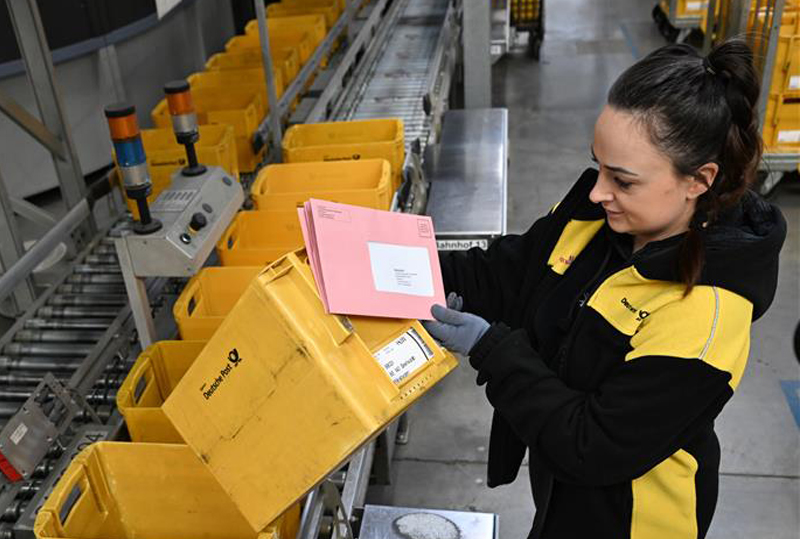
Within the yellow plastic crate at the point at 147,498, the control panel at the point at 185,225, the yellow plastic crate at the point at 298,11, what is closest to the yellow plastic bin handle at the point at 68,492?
the yellow plastic crate at the point at 147,498

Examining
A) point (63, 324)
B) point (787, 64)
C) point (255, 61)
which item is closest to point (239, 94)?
point (255, 61)

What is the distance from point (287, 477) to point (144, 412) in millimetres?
728

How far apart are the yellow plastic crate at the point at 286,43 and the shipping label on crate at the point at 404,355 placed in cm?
398

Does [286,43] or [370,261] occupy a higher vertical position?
[370,261]

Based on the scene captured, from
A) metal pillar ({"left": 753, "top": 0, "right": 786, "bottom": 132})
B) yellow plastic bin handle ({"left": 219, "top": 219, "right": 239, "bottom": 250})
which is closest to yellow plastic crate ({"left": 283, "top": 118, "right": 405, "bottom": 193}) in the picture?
yellow plastic bin handle ({"left": 219, "top": 219, "right": 239, "bottom": 250})

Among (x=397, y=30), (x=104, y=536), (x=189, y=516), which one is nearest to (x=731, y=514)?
(x=189, y=516)

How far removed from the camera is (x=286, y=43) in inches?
207

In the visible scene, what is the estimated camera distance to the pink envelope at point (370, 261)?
1.48m

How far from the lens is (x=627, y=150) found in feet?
4.35

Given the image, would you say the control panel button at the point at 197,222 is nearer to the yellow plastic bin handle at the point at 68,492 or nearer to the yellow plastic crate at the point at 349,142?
the yellow plastic bin handle at the point at 68,492

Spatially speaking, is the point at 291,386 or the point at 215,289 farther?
the point at 215,289

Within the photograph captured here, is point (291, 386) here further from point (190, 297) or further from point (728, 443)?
point (728, 443)

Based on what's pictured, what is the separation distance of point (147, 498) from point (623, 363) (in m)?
1.32

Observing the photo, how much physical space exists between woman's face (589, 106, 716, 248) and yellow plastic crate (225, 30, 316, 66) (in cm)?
408
